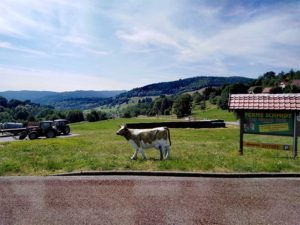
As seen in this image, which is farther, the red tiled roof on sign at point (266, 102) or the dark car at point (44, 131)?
the dark car at point (44, 131)

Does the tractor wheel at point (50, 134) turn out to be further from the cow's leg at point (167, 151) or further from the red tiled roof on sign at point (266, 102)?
the red tiled roof on sign at point (266, 102)

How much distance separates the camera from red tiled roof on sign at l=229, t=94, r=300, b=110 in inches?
576

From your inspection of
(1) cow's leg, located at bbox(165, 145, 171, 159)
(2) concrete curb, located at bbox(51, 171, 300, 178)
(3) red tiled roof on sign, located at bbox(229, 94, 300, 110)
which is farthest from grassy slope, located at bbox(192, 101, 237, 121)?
(2) concrete curb, located at bbox(51, 171, 300, 178)

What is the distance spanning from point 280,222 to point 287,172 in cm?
476

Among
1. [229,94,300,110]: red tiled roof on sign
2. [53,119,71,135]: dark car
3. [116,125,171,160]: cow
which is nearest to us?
[116,125,171,160]: cow

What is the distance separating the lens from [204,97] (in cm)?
17050

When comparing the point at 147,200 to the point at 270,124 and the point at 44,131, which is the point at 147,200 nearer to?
the point at 270,124

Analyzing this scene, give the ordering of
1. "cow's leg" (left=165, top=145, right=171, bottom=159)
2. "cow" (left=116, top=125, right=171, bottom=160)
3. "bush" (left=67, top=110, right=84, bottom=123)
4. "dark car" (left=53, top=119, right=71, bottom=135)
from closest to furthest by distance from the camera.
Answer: "cow's leg" (left=165, top=145, right=171, bottom=159)
"cow" (left=116, top=125, right=171, bottom=160)
"dark car" (left=53, top=119, right=71, bottom=135)
"bush" (left=67, top=110, right=84, bottom=123)

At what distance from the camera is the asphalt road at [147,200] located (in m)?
7.24

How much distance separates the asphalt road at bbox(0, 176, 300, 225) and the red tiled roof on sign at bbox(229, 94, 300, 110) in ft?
16.8

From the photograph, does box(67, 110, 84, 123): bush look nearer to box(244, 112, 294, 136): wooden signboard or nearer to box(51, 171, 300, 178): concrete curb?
box(244, 112, 294, 136): wooden signboard

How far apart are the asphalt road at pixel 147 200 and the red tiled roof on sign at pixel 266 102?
5136 millimetres

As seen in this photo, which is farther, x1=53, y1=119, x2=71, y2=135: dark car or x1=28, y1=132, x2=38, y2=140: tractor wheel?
x1=53, y1=119, x2=71, y2=135: dark car

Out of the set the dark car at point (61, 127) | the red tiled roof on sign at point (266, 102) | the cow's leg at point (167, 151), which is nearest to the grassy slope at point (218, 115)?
the dark car at point (61, 127)
